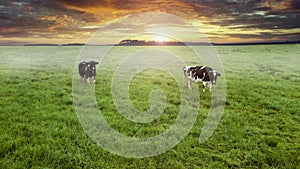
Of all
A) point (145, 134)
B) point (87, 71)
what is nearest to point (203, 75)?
point (87, 71)

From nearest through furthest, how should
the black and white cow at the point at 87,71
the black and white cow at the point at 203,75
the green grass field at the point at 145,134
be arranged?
the green grass field at the point at 145,134 → the black and white cow at the point at 203,75 → the black and white cow at the point at 87,71

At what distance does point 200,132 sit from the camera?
9.11 meters

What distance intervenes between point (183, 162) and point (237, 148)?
6.94 feet

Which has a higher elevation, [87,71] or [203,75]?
[87,71]

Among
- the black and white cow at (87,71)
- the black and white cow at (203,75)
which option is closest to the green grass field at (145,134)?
the black and white cow at (203,75)

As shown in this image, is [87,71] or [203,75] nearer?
[203,75]

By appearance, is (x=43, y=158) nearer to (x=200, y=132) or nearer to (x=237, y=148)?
(x=200, y=132)

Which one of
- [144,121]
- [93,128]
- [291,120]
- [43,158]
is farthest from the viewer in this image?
[291,120]

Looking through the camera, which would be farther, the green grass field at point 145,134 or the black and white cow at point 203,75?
the black and white cow at point 203,75

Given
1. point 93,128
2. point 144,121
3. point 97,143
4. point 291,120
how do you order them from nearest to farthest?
point 97,143 → point 93,128 → point 144,121 → point 291,120

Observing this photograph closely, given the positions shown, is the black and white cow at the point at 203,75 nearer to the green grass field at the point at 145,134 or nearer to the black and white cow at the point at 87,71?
the green grass field at the point at 145,134

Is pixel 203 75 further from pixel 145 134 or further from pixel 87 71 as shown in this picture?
pixel 145 134

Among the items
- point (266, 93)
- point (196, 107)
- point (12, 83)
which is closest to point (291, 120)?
point (196, 107)

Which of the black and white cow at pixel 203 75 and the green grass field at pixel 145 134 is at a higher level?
the black and white cow at pixel 203 75
